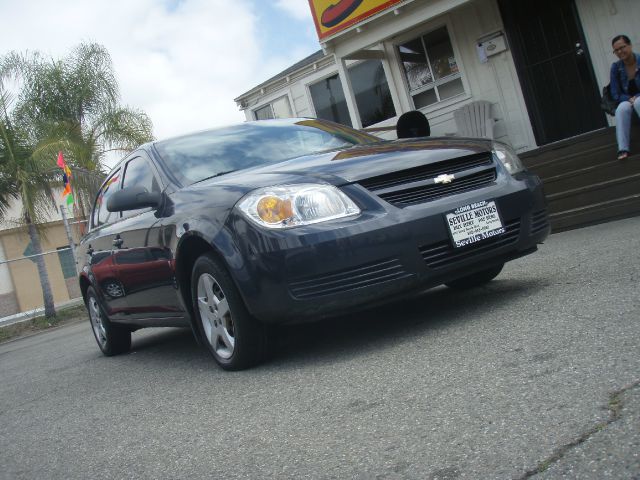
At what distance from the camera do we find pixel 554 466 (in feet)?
6.77

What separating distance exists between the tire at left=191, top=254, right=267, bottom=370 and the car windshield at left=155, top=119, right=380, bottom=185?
754mm

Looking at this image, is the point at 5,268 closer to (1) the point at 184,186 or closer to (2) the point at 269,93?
(2) the point at 269,93

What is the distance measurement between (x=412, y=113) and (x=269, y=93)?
10.2m

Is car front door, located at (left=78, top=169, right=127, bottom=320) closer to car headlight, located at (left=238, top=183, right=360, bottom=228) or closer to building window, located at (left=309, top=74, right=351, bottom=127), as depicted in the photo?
car headlight, located at (left=238, top=183, right=360, bottom=228)

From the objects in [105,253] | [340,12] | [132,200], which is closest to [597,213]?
[105,253]

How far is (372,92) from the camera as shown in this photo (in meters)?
16.4

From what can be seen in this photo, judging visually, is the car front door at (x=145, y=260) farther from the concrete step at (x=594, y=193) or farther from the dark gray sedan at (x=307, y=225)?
the concrete step at (x=594, y=193)

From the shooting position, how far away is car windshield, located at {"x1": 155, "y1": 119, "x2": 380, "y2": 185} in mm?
5023

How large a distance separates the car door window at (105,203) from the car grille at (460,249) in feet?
9.79

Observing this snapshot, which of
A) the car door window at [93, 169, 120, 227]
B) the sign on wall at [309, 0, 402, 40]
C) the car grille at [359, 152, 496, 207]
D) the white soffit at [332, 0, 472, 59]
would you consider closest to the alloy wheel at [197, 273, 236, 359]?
the car grille at [359, 152, 496, 207]

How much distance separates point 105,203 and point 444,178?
3435mm

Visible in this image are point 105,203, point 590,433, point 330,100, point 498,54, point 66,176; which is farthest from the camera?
point 330,100

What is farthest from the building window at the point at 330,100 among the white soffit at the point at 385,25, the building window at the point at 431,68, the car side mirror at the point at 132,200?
the car side mirror at the point at 132,200

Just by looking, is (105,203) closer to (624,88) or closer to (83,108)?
(624,88)
